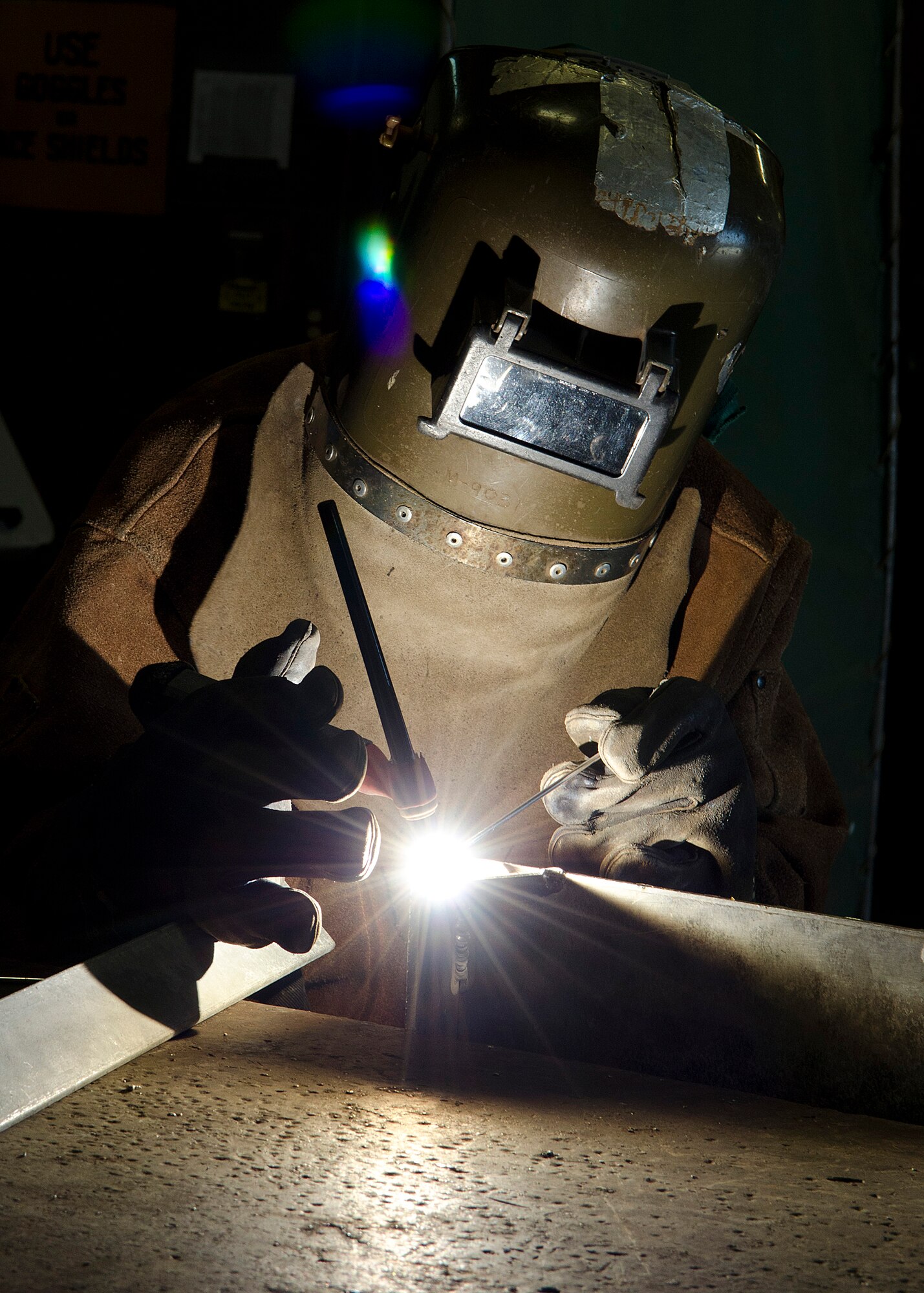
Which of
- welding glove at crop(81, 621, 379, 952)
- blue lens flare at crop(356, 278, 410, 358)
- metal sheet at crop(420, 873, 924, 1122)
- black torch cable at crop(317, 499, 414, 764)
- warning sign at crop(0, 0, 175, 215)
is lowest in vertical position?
metal sheet at crop(420, 873, 924, 1122)

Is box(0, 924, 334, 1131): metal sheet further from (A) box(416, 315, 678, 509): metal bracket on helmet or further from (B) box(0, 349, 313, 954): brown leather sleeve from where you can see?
(A) box(416, 315, 678, 509): metal bracket on helmet

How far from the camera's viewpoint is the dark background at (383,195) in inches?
75.2

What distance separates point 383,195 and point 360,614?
3.56ft

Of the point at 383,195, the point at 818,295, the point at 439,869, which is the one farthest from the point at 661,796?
the point at 818,295

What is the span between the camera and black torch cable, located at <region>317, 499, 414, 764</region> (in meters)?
1.05

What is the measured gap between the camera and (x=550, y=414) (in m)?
0.93

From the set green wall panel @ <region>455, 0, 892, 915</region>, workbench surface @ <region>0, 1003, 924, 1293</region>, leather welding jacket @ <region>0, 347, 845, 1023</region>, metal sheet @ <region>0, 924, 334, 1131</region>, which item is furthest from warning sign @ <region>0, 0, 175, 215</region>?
workbench surface @ <region>0, 1003, 924, 1293</region>

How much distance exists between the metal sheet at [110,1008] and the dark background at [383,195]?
4.25 ft

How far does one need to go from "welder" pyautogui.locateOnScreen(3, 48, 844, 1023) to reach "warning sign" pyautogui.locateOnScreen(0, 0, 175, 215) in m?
0.87

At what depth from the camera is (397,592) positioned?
3.59ft

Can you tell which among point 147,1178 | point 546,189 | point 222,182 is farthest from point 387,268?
point 222,182

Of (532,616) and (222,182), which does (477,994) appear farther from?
(222,182)

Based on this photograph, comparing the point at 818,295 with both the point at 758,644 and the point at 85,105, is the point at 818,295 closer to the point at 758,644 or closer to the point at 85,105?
the point at 758,644

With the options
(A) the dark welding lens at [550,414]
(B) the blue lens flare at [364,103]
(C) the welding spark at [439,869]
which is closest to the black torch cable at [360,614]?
(C) the welding spark at [439,869]
